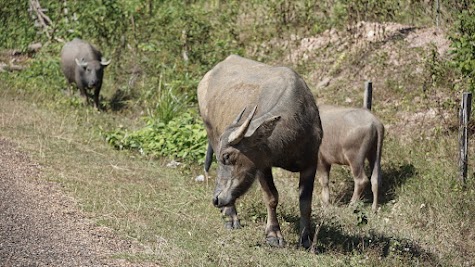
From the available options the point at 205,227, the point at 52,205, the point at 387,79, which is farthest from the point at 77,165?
the point at 387,79

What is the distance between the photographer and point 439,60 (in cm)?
1188

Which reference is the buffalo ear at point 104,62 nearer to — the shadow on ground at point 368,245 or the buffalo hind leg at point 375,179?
the buffalo hind leg at point 375,179

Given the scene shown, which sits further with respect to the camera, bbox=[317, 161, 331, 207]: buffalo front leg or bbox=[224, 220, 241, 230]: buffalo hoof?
bbox=[317, 161, 331, 207]: buffalo front leg

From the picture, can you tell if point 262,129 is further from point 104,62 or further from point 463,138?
point 104,62

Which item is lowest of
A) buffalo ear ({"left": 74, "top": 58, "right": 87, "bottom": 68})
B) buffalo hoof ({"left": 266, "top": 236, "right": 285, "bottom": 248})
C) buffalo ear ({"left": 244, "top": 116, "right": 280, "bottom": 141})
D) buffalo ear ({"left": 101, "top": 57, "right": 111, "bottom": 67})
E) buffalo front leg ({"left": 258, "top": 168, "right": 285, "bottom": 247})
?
buffalo ear ({"left": 101, "top": 57, "right": 111, "bottom": 67})

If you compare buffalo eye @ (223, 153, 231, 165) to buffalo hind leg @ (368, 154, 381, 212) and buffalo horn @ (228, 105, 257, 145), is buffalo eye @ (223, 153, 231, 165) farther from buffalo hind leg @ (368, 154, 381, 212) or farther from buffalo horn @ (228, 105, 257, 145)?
buffalo hind leg @ (368, 154, 381, 212)

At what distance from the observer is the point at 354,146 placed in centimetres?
920

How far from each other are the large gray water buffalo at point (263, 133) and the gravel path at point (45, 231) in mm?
1084

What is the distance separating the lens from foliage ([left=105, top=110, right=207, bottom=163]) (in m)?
10.8

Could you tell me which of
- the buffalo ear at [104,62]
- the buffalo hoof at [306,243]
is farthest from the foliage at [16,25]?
the buffalo hoof at [306,243]

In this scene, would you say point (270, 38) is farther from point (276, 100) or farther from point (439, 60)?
point (276, 100)

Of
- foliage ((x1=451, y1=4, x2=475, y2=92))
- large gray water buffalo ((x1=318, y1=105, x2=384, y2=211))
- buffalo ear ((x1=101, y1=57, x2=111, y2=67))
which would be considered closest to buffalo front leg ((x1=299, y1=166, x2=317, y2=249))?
large gray water buffalo ((x1=318, y1=105, x2=384, y2=211))

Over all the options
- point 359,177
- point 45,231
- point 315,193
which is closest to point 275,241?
point 45,231

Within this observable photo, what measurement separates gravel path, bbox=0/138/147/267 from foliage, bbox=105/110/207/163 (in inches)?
98.5
